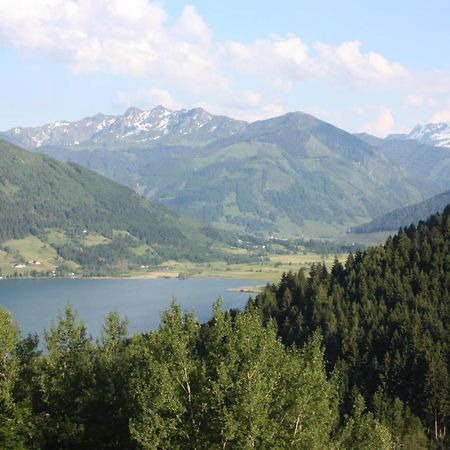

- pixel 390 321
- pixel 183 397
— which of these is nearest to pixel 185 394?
pixel 183 397

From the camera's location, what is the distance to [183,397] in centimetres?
3303

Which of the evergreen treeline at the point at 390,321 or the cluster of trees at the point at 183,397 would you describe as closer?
the cluster of trees at the point at 183,397

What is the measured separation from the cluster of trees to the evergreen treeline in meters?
31.8

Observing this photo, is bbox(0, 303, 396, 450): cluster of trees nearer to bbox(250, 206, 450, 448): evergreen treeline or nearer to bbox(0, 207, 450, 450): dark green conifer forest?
bbox(0, 207, 450, 450): dark green conifer forest

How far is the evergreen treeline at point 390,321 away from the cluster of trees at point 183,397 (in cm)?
Answer: 3178

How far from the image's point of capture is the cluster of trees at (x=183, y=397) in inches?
1224

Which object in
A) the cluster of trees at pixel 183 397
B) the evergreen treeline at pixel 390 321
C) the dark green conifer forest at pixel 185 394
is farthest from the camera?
the evergreen treeline at pixel 390 321

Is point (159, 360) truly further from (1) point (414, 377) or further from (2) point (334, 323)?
(2) point (334, 323)

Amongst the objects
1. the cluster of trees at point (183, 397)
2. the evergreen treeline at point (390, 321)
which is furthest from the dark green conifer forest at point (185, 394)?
the evergreen treeline at point (390, 321)

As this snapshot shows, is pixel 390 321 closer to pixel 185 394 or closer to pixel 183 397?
pixel 185 394

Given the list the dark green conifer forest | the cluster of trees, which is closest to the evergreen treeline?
the dark green conifer forest

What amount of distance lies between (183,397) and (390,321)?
69774 mm

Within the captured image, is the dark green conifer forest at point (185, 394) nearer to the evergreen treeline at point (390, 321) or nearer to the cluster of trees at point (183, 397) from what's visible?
the cluster of trees at point (183, 397)

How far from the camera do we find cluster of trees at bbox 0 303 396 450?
31.1 metres
